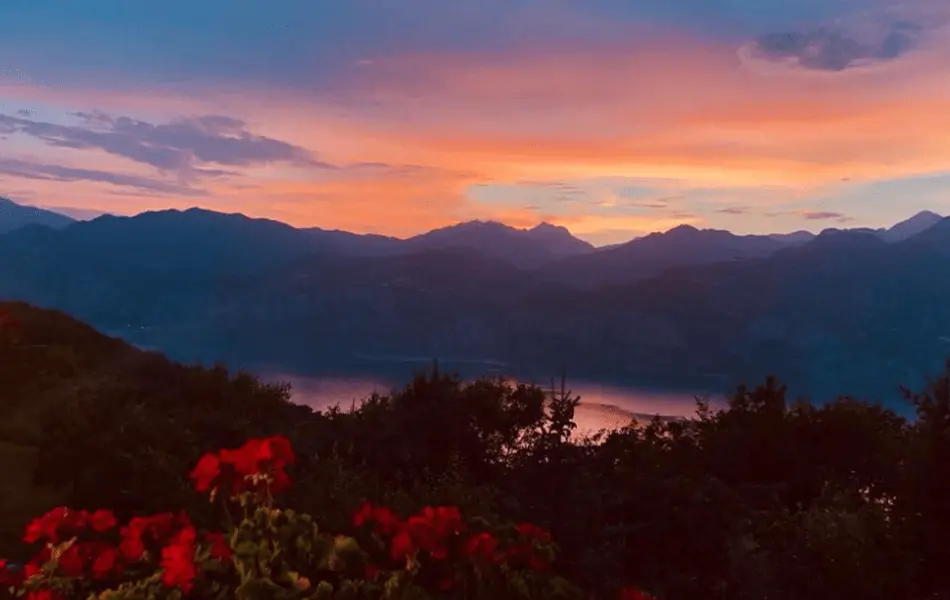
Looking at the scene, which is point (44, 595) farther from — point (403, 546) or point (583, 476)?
point (583, 476)

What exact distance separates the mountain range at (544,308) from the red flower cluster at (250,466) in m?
32.4

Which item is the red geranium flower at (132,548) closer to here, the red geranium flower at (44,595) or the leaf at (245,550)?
the red geranium flower at (44,595)

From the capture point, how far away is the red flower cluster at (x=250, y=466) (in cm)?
372

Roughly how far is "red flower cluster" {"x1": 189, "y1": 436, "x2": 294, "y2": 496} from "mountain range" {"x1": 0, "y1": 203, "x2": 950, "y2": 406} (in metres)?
32.4

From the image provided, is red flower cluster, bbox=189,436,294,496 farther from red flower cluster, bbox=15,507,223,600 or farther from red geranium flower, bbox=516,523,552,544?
red geranium flower, bbox=516,523,552,544

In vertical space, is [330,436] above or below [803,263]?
below

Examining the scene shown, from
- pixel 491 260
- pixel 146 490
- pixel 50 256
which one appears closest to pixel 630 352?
pixel 491 260

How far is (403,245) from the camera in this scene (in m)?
173

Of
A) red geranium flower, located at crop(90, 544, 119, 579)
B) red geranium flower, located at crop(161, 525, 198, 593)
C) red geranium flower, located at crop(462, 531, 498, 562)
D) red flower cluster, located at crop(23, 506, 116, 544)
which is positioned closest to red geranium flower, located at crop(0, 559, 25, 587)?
red flower cluster, located at crop(23, 506, 116, 544)

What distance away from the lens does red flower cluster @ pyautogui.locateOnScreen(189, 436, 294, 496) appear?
3717mm

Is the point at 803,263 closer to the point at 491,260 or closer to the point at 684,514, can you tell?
the point at 491,260

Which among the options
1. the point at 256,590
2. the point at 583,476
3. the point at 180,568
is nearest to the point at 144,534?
the point at 180,568

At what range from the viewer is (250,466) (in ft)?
12.2

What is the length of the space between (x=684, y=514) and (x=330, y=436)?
4.20m
